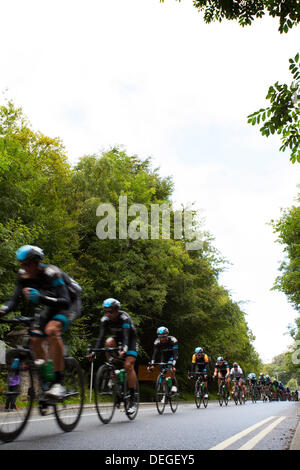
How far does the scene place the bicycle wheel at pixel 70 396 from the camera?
5977 millimetres

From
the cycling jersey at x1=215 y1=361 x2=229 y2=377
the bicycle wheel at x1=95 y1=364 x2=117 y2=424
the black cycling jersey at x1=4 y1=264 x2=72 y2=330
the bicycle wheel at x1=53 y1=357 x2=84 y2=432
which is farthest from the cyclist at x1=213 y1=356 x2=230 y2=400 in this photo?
the black cycling jersey at x1=4 y1=264 x2=72 y2=330

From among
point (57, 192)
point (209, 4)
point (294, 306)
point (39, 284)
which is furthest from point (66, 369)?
point (294, 306)

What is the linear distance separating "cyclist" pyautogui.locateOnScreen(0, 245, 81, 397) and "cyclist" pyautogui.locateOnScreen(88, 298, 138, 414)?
92.1 inches

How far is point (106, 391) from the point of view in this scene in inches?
309

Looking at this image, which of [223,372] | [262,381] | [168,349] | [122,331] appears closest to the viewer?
[122,331]

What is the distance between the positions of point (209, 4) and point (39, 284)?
17.3 feet

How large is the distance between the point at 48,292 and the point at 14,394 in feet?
3.84

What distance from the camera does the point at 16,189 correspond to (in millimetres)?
23672

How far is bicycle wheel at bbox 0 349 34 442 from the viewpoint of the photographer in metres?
4.94

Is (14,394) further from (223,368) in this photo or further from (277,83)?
(223,368)

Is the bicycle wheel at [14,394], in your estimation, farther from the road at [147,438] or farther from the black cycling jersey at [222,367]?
the black cycling jersey at [222,367]

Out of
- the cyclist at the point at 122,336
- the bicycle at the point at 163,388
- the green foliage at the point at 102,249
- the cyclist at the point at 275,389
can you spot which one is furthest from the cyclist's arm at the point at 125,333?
the cyclist at the point at 275,389

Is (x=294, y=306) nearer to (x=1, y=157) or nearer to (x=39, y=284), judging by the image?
(x=1, y=157)
